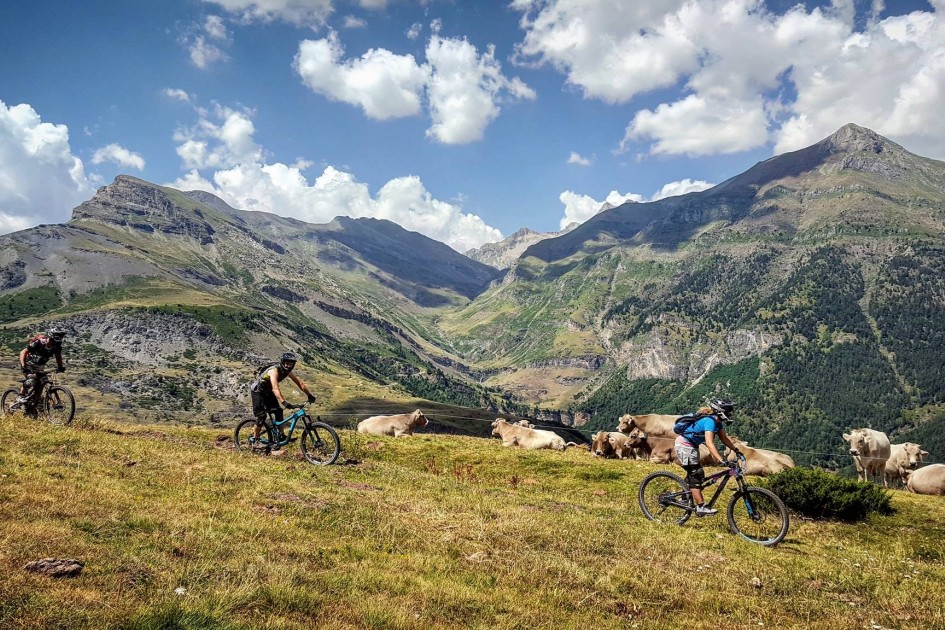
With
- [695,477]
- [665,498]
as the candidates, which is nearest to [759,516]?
[695,477]

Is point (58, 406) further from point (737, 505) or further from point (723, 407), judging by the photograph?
point (737, 505)

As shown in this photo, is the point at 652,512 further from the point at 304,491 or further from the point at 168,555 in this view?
the point at 168,555

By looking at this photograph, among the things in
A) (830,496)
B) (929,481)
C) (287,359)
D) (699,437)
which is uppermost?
(287,359)

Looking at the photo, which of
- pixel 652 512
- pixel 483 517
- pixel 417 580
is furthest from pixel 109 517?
pixel 652 512

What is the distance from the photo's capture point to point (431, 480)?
21.0 meters

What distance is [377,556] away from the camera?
11.0 meters

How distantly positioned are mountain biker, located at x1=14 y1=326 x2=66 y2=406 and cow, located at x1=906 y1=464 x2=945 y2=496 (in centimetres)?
4249

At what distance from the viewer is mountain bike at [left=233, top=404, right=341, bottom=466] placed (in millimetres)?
21109

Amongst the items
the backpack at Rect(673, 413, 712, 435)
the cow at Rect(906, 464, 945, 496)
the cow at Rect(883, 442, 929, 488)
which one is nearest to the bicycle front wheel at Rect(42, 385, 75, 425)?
the backpack at Rect(673, 413, 712, 435)

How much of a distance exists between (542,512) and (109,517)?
11226mm

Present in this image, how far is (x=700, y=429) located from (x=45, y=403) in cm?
2612

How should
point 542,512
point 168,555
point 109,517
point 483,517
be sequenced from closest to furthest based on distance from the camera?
1. point 168,555
2. point 109,517
3. point 483,517
4. point 542,512

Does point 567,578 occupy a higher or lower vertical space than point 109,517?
lower

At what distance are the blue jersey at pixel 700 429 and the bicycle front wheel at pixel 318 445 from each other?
12.7 meters
